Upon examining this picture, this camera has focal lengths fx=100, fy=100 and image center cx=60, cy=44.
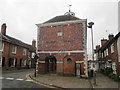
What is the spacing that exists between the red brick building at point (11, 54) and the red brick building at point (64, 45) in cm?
778

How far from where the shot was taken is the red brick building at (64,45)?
47.8 ft

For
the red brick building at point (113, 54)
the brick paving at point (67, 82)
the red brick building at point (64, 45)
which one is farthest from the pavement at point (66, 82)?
the red brick building at point (113, 54)

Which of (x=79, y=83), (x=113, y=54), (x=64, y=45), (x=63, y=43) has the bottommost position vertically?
(x=79, y=83)

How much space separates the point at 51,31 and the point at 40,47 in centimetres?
327

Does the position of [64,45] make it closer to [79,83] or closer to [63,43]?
[63,43]

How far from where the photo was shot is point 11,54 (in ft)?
70.2

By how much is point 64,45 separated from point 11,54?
41.6 feet

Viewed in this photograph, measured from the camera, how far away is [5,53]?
19734mm

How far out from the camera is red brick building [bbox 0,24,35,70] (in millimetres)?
19312

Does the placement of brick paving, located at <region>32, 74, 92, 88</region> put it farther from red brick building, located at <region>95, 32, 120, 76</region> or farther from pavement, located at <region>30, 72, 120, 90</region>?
red brick building, located at <region>95, 32, 120, 76</region>

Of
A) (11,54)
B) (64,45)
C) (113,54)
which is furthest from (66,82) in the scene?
(11,54)

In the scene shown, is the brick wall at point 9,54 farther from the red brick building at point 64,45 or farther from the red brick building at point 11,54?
the red brick building at point 64,45

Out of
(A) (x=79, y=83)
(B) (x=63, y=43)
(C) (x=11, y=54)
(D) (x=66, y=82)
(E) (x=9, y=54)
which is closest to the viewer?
(A) (x=79, y=83)

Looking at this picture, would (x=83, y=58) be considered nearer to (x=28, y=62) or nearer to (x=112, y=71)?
(x=112, y=71)
